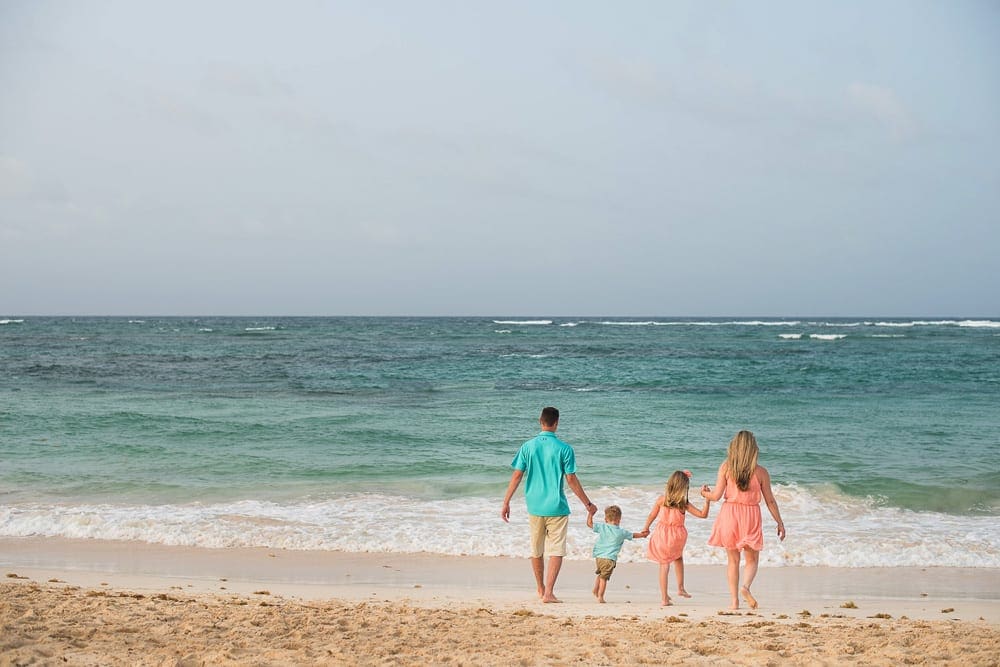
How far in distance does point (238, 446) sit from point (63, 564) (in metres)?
6.95

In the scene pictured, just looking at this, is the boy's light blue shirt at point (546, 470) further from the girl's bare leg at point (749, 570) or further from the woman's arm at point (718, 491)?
the girl's bare leg at point (749, 570)

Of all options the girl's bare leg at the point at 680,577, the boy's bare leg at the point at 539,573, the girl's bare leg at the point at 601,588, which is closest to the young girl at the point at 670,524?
the girl's bare leg at the point at 680,577

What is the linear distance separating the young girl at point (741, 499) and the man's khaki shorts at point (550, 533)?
3.76ft

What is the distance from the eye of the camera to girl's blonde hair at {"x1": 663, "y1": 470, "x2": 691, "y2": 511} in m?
6.34

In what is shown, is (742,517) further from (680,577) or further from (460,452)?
(460,452)

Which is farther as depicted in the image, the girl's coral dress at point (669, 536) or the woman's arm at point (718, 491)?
the girl's coral dress at point (669, 536)

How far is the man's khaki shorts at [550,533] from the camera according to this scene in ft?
20.8

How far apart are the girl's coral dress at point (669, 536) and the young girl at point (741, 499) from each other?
313mm

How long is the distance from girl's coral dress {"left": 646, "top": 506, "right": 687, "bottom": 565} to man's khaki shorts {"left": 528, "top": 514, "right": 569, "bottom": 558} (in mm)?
749

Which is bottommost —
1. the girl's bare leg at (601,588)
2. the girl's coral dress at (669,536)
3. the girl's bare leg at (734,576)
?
the girl's bare leg at (601,588)

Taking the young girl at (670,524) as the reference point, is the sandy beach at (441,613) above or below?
below

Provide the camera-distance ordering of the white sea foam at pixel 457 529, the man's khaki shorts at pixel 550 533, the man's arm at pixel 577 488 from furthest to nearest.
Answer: the white sea foam at pixel 457 529 → the man's khaki shorts at pixel 550 533 → the man's arm at pixel 577 488

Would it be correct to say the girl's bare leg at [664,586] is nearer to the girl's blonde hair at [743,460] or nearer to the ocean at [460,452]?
the girl's blonde hair at [743,460]

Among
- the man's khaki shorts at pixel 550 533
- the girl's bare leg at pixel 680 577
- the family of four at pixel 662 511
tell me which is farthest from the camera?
the girl's bare leg at pixel 680 577
